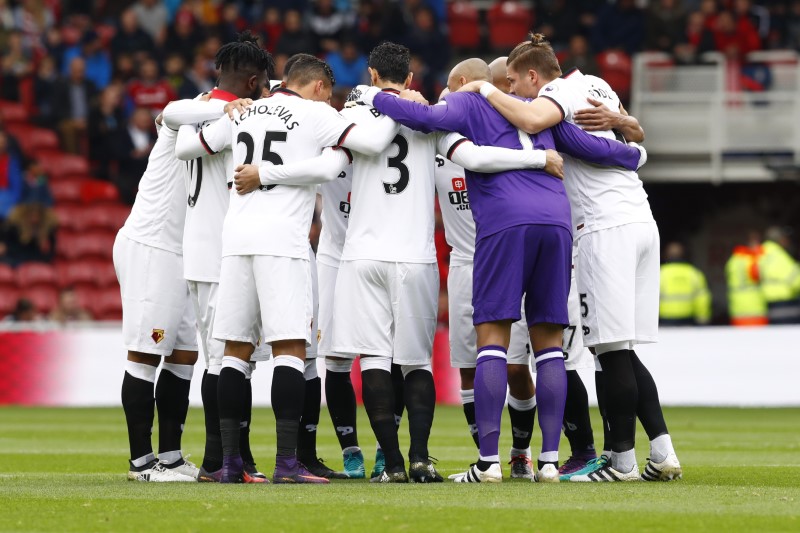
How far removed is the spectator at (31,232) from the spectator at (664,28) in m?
9.83

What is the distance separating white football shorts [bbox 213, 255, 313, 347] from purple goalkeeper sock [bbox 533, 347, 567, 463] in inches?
53.3

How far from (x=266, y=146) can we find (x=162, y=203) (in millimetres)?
1025

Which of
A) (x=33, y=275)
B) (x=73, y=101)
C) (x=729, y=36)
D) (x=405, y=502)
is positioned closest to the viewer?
(x=405, y=502)

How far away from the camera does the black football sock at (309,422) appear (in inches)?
349

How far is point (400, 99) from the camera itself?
26.1 ft

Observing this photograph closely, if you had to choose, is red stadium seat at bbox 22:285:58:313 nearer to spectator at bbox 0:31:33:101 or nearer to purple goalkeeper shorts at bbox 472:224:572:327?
spectator at bbox 0:31:33:101

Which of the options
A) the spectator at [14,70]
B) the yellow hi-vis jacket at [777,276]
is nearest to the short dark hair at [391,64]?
the yellow hi-vis jacket at [777,276]

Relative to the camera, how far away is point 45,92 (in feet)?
74.8

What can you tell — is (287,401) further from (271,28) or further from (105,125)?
(271,28)

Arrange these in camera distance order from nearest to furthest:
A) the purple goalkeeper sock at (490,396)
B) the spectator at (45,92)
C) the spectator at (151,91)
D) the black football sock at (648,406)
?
the purple goalkeeper sock at (490,396) → the black football sock at (648,406) → the spectator at (151,91) → the spectator at (45,92)

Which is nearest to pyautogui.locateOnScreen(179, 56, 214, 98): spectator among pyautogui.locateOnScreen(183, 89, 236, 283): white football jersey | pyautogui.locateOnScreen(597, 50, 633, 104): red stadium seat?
pyautogui.locateOnScreen(597, 50, 633, 104): red stadium seat

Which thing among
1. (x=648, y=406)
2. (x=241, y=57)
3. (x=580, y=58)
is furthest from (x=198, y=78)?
(x=648, y=406)

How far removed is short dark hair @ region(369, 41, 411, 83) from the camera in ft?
27.0

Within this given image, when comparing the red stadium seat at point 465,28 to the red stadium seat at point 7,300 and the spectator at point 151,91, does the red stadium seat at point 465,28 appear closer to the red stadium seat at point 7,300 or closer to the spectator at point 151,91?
the spectator at point 151,91
